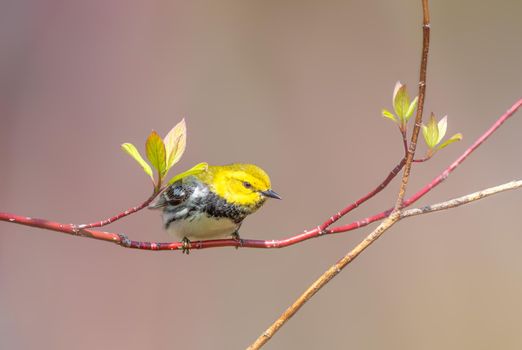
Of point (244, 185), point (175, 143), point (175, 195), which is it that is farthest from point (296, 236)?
point (175, 195)

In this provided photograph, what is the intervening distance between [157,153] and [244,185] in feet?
2.99

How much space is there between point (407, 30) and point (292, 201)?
1.18 meters

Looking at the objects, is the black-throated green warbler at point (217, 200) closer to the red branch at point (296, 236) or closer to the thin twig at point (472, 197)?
the red branch at point (296, 236)

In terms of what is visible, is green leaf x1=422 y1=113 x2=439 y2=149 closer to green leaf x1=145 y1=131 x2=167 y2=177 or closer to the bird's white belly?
green leaf x1=145 y1=131 x2=167 y2=177

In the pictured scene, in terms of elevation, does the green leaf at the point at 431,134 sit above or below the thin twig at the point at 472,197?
above

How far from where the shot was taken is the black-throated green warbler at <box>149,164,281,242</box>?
186cm

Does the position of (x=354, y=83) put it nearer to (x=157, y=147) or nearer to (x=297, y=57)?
(x=297, y=57)

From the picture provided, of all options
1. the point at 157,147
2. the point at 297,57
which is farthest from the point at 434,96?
→ the point at 157,147

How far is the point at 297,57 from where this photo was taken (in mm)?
3367

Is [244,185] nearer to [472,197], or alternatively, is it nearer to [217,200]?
[217,200]

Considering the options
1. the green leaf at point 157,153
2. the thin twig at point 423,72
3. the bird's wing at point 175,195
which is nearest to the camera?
the thin twig at point 423,72

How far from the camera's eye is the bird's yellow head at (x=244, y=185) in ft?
6.05

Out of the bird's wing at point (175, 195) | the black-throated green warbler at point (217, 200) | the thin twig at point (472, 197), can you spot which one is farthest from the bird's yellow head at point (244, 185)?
→ the thin twig at point (472, 197)

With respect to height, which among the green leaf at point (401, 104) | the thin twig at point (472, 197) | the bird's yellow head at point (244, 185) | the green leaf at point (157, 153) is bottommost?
the thin twig at point (472, 197)
